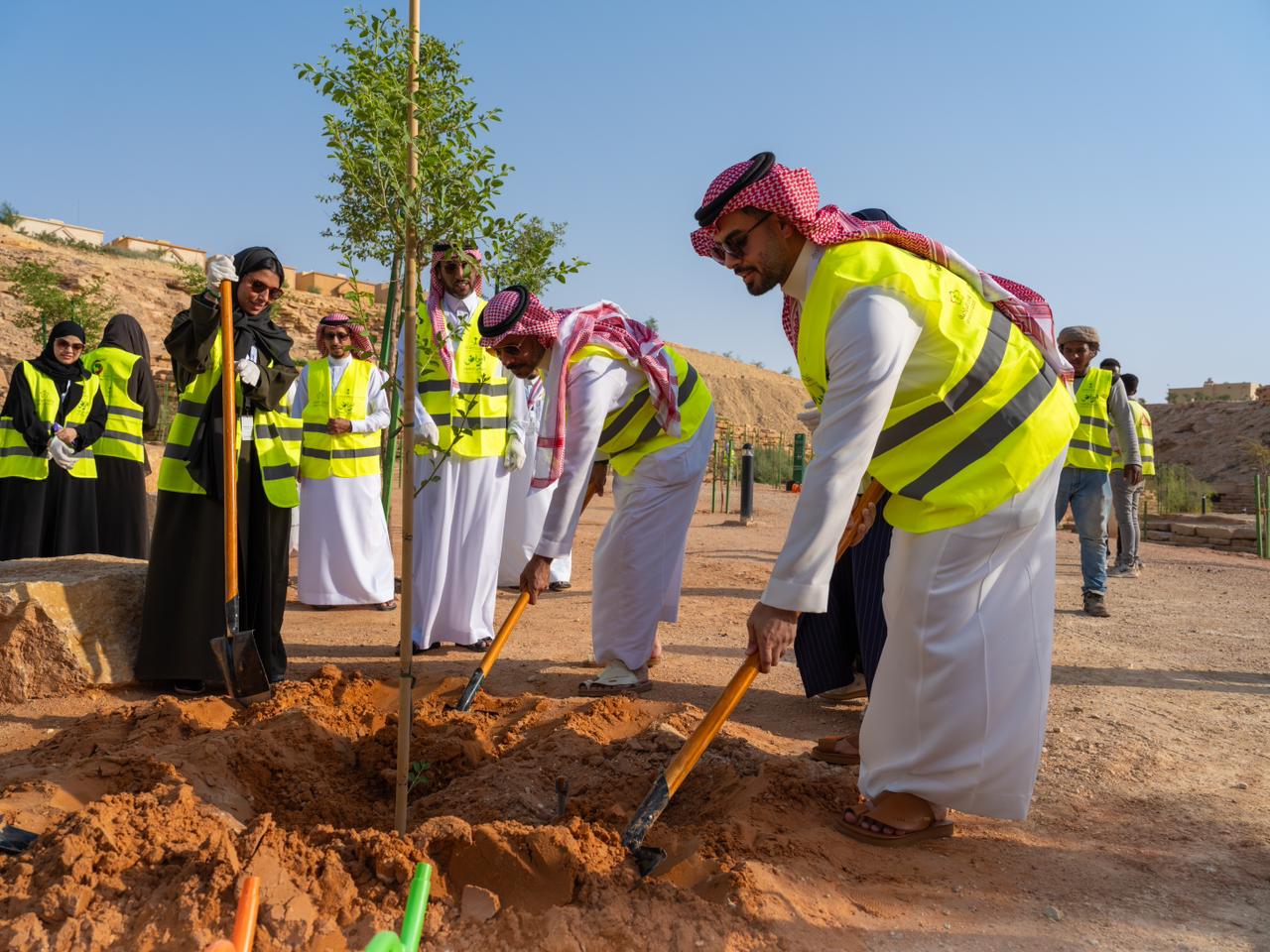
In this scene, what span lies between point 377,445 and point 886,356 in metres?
4.81

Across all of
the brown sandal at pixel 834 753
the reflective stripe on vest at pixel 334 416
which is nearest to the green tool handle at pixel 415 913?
the brown sandal at pixel 834 753

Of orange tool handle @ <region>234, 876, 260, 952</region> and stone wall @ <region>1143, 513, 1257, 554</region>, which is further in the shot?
stone wall @ <region>1143, 513, 1257, 554</region>

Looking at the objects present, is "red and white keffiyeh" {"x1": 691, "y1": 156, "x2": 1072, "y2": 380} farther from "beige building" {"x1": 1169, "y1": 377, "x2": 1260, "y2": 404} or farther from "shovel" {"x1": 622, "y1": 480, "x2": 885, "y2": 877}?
"beige building" {"x1": 1169, "y1": 377, "x2": 1260, "y2": 404}

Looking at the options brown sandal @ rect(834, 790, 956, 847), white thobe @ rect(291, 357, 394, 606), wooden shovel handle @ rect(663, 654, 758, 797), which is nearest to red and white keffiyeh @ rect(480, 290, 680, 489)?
wooden shovel handle @ rect(663, 654, 758, 797)

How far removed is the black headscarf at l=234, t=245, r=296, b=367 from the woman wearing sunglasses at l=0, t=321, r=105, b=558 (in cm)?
265

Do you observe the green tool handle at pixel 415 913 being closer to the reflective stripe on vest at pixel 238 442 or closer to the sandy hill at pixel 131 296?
the reflective stripe on vest at pixel 238 442

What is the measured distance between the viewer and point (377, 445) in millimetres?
6590

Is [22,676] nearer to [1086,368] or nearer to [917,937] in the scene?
[917,937]

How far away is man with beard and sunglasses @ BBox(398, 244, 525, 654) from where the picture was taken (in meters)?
5.10

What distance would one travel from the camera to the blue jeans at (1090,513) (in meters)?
6.70

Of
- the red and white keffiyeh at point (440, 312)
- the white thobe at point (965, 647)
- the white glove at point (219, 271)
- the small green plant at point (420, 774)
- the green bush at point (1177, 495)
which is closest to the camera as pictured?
the white thobe at point (965, 647)

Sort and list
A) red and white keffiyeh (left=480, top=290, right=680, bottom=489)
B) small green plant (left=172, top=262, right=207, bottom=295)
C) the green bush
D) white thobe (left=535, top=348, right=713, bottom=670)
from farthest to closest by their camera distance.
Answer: the green bush, small green plant (left=172, top=262, right=207, bottom=295), white thobe (left=535, top=348, right=713, bottom=670), red and white keffiyeh (left=480, top=290, right=680, bottom=489)

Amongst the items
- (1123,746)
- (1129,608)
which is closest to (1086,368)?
(1129,608)

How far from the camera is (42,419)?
6258 millimetres
